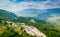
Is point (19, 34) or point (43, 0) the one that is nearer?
point (19, 34)

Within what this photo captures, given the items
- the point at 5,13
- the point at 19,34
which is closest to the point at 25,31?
the point at 19,34

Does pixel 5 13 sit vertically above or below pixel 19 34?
above

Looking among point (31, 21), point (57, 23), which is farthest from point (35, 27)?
point (57, 23)

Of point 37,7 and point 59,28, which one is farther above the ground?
point 37,7

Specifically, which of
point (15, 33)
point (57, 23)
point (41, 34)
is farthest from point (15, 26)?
point (57, 23)

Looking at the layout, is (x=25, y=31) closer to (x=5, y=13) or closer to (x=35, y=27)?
(x=35, y=27)

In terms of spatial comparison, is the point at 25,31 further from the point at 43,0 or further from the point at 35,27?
the point at 43,0

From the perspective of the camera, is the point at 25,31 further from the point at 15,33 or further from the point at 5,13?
the point at 5,13
